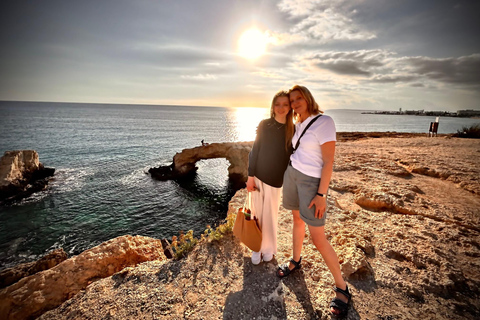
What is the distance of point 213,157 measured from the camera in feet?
53.2

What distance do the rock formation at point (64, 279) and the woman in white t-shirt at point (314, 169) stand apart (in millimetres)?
3360

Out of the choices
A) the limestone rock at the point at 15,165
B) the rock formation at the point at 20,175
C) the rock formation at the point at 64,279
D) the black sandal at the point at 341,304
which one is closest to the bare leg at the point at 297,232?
the black sandal at the point at 341,304

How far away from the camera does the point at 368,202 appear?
4852mm

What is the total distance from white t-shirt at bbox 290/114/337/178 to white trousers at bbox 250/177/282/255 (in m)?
0.67

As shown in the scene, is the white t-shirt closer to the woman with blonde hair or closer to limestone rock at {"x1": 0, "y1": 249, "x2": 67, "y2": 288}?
the woman with blonde hair

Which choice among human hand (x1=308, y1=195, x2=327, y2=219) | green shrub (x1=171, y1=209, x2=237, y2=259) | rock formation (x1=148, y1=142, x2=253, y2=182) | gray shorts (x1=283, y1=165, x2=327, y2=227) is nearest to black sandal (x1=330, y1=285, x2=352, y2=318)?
gray shorts (x1=283, y1=165, x2=327, y2=227)

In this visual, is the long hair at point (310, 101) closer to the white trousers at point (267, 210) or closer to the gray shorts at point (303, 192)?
the gray shorts at point (303, 192)

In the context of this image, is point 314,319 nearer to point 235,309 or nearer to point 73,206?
point 235,309

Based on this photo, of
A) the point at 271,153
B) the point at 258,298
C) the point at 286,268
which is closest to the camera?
the point at 258,298

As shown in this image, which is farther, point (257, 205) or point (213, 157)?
point (213, 157)

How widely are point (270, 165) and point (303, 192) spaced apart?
2.00 feet

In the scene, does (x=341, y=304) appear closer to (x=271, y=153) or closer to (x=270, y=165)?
(x=270, y=165)

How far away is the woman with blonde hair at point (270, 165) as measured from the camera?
259cm

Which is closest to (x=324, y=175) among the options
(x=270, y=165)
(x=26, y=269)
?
(x=270, y=165)
